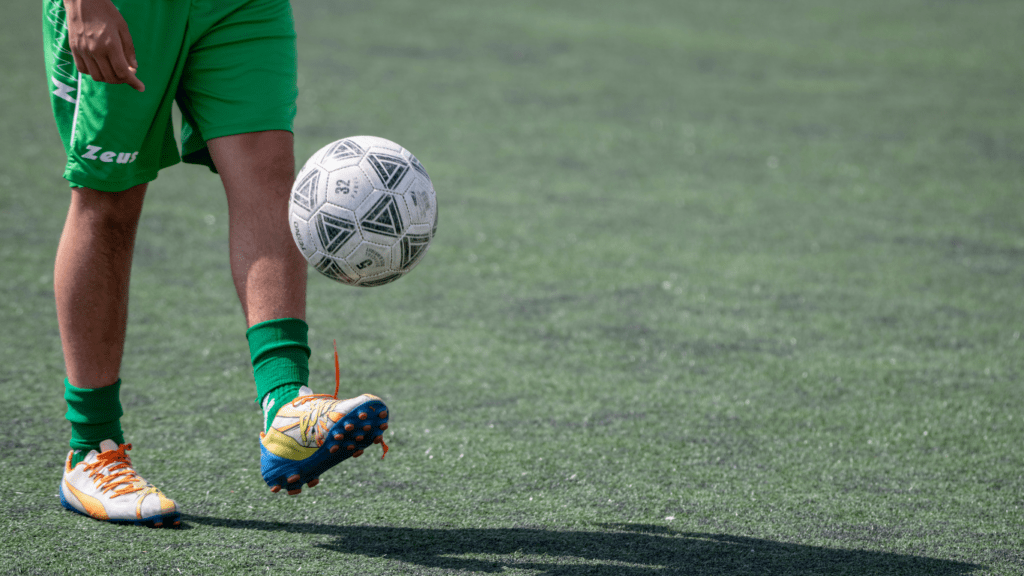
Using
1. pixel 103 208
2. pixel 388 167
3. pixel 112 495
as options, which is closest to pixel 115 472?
pixel 112 495

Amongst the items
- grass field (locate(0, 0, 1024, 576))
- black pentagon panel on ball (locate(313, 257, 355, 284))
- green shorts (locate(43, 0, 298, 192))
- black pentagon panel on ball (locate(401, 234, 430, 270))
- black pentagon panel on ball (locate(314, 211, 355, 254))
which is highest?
green shorts (locate(43, 0, 298, 192))

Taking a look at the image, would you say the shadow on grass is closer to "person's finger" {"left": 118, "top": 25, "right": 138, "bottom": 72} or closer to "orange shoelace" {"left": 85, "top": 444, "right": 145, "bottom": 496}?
"orange shoelace" {"left": 85, "top": 444, "right": 145, "bottom": 496}

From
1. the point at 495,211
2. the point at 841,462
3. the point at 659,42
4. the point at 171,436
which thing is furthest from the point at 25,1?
the point at 841,462

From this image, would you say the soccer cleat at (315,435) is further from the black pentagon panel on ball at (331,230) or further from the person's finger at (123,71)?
the person's finger at (123,71)

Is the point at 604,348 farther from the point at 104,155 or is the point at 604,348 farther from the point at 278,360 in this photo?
the point at 104,155

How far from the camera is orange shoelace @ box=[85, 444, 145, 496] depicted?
2355 mm

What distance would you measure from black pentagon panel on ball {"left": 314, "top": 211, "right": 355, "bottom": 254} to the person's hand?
489mm

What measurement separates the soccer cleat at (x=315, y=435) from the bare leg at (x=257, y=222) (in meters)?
0.30

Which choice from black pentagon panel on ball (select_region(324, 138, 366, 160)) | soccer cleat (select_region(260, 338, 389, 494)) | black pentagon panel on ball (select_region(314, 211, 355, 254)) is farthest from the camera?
black pentagon panel on ball (select_region(324, 138, 366, 160))

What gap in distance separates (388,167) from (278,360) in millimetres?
522

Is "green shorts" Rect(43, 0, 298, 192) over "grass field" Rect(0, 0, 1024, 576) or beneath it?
over

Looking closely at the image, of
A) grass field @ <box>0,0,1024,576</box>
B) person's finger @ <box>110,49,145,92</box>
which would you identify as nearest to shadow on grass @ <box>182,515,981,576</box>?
grass field @ <box>0,0,1024,576</box>

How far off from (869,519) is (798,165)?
4752 millimetres

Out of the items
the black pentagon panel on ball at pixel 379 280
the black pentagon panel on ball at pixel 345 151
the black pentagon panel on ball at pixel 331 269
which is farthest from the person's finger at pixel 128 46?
the black pentagon panel on ball at pixel 379 280
